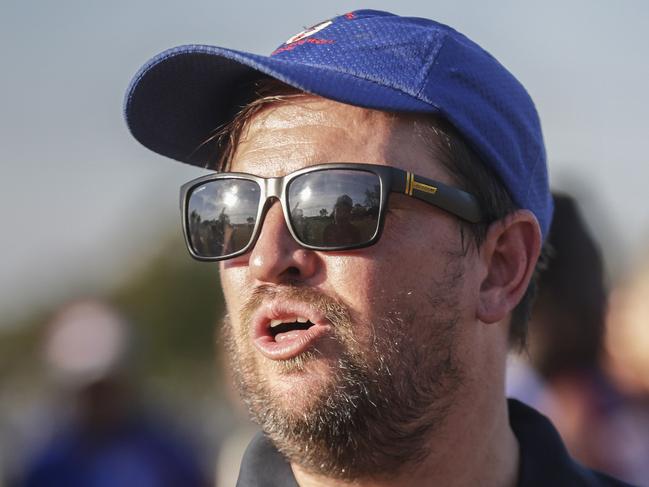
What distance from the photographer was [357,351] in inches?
95.3

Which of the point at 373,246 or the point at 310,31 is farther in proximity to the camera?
the point at 310,31

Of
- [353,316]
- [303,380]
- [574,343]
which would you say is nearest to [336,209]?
[353,316]

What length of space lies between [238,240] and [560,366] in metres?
2.50

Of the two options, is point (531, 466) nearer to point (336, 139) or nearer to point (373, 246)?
point (373, 246)

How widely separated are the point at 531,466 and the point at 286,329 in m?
0.74

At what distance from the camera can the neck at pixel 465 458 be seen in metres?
2.55

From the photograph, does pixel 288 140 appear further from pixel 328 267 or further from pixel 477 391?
→ pixel 477 391

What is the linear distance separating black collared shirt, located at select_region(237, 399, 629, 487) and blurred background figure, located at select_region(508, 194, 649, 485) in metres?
1.69

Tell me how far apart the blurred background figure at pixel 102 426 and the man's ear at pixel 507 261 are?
3.00 m

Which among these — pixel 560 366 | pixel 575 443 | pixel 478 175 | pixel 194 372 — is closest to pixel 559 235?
pixel 560 366

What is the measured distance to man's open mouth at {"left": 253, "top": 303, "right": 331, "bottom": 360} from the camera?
242cm

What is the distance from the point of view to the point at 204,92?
2811 mm

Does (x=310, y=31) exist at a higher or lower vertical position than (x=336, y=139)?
higher

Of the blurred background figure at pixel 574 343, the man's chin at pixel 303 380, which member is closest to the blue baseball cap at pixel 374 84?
the man's chin at pixel 303 380
